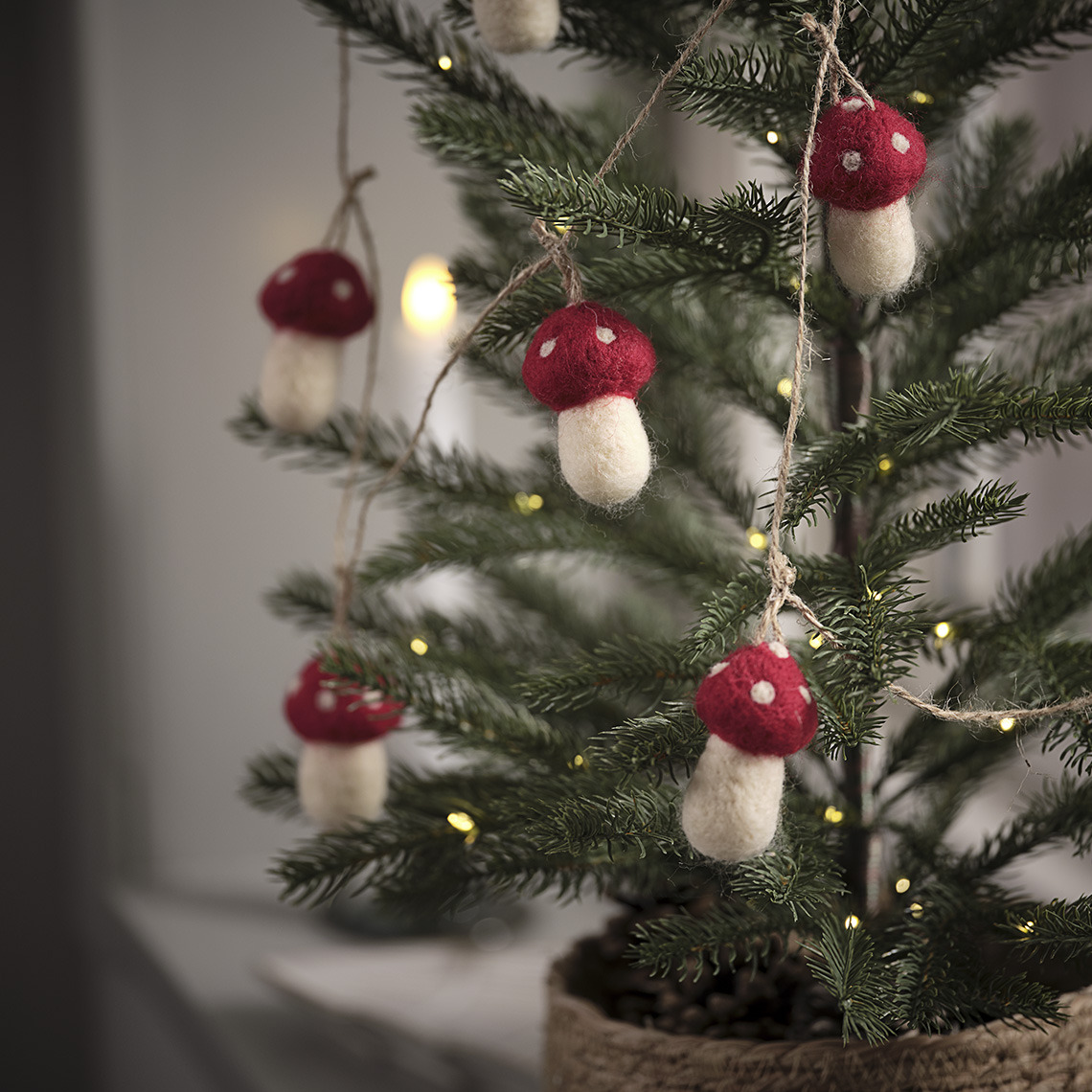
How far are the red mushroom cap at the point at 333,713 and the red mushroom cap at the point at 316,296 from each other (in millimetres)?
150

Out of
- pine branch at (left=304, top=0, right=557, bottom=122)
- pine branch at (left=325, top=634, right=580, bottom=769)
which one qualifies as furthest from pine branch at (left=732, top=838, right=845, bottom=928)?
pine branch at (left=304, top=0, right=557, bottom=122)

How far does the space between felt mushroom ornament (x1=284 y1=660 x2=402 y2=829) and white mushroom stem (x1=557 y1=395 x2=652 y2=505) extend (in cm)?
15

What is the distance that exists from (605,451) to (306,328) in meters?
0.20

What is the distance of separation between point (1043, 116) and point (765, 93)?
24.6 inches

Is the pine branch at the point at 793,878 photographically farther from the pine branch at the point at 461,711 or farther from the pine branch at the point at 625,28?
the pine branch at the point at 625,28

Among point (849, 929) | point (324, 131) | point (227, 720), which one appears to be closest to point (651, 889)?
point (849, 929)

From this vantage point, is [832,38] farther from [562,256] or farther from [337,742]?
[337,742]

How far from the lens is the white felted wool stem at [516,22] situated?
1.19 feet

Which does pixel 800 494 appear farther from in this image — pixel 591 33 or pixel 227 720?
pixel 227 720

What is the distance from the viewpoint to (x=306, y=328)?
0.45 m

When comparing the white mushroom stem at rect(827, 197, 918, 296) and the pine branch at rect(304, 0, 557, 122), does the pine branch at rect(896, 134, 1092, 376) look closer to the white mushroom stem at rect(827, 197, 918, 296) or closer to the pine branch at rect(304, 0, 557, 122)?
the white mushroom stem at rect(827, 197, 918, 296)

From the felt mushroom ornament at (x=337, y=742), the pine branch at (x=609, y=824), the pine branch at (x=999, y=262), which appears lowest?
the pine branch at (x=609, y=824)

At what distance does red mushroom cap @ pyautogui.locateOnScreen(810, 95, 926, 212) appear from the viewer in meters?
0.31

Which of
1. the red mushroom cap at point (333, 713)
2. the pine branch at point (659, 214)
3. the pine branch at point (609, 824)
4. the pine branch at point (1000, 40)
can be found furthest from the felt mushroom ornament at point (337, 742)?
the pine branch at point (1000, 40)
